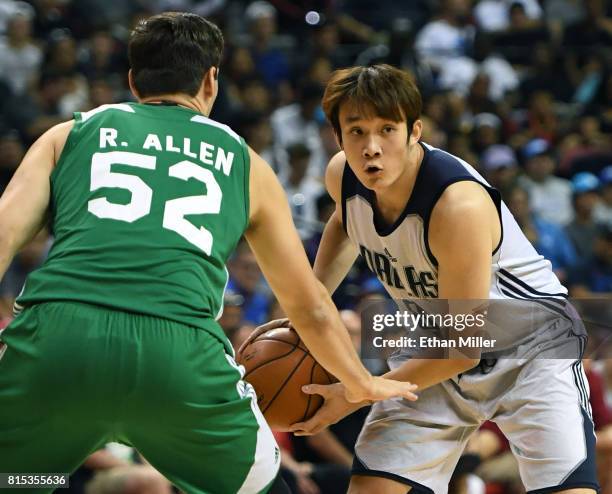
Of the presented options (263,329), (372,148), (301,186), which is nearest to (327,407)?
Result: (263,329)

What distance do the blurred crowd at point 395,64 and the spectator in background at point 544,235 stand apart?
17 millimetres

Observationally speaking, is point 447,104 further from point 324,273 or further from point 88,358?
point 88,358

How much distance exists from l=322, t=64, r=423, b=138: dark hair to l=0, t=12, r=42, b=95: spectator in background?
7465mm

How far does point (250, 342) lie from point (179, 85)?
4.33ft

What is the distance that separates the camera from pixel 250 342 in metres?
4.53

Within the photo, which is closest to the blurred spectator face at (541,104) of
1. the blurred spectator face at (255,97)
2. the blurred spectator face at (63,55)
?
the blurred spectator face at (255,97)

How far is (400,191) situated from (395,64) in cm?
914

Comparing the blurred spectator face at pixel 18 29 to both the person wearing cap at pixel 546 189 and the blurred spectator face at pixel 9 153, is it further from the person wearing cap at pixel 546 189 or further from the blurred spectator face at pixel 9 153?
the person wearing cap at pixel 546 189

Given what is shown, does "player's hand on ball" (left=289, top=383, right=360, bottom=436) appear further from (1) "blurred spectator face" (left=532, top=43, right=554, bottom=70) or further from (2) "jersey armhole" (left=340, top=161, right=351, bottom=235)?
(1) "blurred spectator face" (left=532, top=43, right=554, bottom=70)

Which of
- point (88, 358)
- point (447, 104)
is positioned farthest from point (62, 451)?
point (447, 104)

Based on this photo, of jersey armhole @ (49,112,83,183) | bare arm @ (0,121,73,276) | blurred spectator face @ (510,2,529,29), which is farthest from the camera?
blurred spectator face @ (510,2,529,29)

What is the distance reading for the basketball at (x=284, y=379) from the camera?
14.1 ft

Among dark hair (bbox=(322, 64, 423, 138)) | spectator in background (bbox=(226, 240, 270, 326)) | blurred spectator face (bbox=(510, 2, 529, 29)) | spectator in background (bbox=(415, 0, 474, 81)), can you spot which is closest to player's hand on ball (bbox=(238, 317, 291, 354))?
dark hair (bbox=(322, 64, 423, 138))

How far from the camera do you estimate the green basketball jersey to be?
10.7 ft
